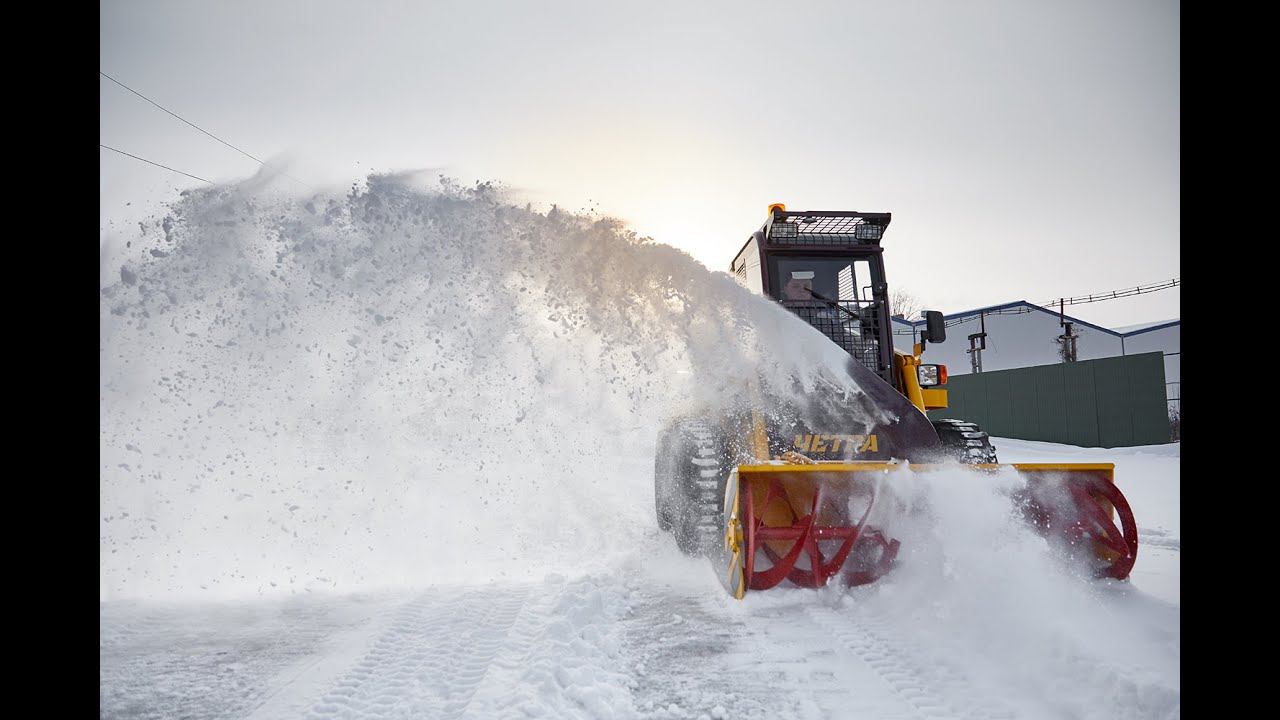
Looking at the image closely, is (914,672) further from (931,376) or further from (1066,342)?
(1066,342)

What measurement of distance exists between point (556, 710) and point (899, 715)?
1.39 meters

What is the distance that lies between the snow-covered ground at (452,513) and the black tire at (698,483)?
28 centimetres

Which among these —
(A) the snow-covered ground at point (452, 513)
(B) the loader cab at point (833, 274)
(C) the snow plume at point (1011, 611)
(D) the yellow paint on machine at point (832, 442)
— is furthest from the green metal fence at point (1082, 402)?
(C) the snow plume at point (1011, 611)

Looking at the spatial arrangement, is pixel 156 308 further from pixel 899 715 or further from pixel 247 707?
pixel 899 715

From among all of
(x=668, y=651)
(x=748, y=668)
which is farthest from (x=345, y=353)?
(x=748, y=668)

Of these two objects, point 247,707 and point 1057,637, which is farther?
point 1057,637

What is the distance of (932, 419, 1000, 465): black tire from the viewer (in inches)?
213

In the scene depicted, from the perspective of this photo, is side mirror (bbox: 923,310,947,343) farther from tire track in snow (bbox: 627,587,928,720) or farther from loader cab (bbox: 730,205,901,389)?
tire track in snow (bbox: 627,587,928,720)

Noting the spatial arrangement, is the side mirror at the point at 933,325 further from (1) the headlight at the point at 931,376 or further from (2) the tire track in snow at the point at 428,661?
(2) the tire track in snow at the point at 428,661

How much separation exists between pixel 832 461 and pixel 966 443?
1611 mm

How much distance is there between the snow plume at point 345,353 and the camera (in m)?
4.57

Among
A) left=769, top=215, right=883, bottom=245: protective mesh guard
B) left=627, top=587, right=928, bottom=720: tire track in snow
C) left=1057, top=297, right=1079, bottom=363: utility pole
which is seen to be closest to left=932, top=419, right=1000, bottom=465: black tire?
left=769, top=215, right=883, bottom=245: protective mesh guard
